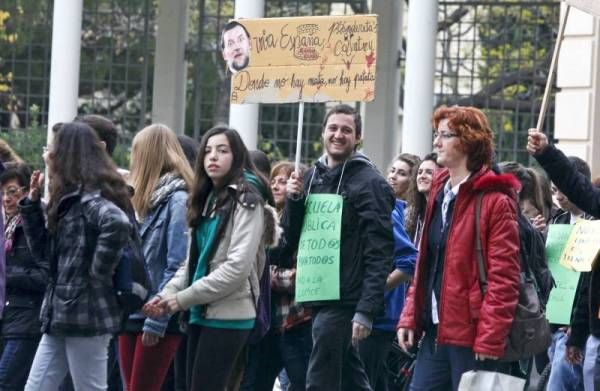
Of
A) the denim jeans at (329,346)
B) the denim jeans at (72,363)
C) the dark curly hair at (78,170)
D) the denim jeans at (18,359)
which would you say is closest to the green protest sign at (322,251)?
the denim jeans at (329,346)

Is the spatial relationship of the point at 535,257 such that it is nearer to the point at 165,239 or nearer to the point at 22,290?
the point at 165,239

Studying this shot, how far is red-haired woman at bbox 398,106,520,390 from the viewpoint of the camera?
7426mm

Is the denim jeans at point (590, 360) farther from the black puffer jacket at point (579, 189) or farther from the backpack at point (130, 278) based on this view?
the backpack at point (130, 278)

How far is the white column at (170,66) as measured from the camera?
935 inches

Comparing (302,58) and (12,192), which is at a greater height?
(302,58)

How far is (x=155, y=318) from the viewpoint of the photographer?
337 inches

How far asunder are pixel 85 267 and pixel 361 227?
61.2 inches

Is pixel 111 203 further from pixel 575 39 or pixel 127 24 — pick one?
pixel 127 24

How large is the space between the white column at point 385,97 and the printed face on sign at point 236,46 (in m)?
12.9

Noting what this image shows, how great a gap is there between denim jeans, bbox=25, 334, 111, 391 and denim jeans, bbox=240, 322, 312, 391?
194 centimetres

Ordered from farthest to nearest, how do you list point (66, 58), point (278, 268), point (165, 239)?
point (66, 58)
point (278, 268)
point (165, 239)

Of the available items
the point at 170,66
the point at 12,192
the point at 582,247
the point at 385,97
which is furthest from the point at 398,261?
the point at 170,66

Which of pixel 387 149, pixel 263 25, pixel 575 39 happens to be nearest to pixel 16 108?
pixel 387 149

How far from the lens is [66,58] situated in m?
18.9
